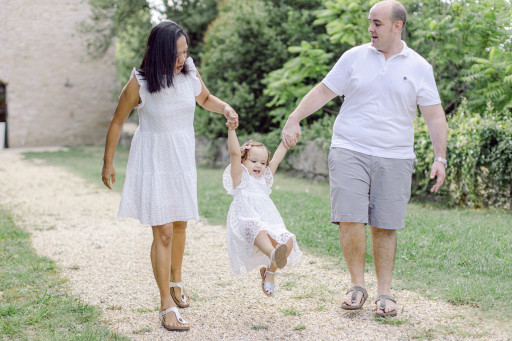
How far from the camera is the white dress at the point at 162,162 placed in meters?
3.45

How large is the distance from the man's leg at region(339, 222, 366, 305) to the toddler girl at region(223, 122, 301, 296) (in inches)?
13.8

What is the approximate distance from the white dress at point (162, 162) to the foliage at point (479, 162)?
4900 mm

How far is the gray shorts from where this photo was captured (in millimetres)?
3586

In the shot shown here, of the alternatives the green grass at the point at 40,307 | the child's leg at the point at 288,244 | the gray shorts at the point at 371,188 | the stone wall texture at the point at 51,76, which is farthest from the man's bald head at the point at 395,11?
the stone wall texture at the point at 51,76

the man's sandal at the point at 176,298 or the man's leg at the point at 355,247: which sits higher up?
the man's leg at the point at 355,247

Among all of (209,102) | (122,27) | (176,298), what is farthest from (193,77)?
(122,27)

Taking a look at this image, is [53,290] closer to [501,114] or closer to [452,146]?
[452,146]

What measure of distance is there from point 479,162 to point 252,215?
4.58 metres

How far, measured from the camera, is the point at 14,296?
4047 millimetres

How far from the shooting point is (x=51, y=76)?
2203 cm

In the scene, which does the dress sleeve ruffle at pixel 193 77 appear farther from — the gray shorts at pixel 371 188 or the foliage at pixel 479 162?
the foliage at pixel 479 162

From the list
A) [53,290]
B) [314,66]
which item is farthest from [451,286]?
[314,66]

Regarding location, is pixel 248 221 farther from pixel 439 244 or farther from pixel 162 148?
pixel 439 244

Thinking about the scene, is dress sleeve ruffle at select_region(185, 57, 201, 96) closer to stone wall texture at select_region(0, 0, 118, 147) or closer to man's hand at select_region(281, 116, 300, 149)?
man's hand at select_region(281, 116, 300, 149)
